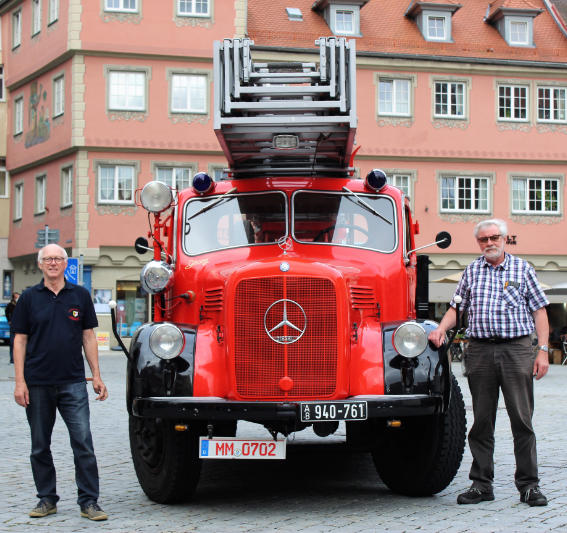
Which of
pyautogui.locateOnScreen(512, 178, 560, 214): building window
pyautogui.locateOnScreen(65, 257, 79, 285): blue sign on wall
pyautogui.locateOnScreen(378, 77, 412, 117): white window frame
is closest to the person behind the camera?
pyautogui.locateOnScreen(65, 257, 79, 285): blue sign on wall

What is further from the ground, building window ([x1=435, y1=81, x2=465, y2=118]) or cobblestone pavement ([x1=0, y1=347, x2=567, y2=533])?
building window ([x1=435, y1=81, x2=465, y2=118])

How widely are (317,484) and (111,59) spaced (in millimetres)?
29719

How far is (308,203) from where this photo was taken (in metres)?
8.91

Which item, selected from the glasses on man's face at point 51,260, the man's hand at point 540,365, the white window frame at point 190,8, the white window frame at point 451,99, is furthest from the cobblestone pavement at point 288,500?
the white window frame at point 451,99

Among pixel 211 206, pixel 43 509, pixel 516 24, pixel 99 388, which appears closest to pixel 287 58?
pixel 516 24

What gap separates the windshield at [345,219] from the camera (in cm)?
879

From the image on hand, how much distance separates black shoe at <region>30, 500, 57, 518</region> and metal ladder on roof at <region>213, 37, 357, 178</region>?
314 centimetres

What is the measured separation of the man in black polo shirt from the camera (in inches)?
283

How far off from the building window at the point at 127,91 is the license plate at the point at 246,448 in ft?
A: 99.6

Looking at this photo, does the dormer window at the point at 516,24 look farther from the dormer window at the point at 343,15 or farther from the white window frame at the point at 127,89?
the white window frame at the point at 127,89

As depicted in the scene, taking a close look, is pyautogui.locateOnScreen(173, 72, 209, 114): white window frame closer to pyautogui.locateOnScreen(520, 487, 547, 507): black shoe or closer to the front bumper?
the front bumper

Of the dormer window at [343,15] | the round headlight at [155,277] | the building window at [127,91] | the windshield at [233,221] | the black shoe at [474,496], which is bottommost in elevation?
the black shoe at [474,496]

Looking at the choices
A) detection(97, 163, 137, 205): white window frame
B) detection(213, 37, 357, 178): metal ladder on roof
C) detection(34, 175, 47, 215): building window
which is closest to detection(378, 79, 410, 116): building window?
detection(97, 163, 137, 205): white window frame

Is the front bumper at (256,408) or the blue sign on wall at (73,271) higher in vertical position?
the blue sign on wall at (73,271)
